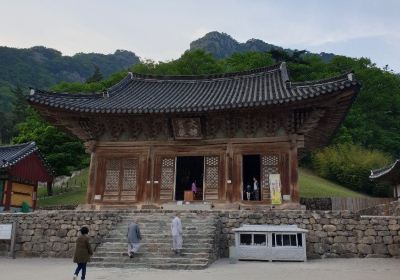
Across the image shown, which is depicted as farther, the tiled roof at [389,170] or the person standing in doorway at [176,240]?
the tiled roof at [389,170]

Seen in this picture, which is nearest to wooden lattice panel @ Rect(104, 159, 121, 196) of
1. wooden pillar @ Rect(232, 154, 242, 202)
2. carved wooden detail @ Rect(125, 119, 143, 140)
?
carved wooden detail @ Rect(125, 119, 143, 140)

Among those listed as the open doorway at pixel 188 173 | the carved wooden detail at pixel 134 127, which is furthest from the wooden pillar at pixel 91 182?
the open doorway at pixel 188 173

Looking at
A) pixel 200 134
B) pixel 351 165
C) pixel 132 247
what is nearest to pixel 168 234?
pixel 132 247

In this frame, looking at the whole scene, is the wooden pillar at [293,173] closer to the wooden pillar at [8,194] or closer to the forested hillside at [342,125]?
the wooden pillar at [8,194]

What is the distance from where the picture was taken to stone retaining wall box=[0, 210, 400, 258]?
1482 centimetres

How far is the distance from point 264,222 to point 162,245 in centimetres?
419

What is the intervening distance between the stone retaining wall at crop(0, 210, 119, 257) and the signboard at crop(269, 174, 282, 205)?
7219 millimetres

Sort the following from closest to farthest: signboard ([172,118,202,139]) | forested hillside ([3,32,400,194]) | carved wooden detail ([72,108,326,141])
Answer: carved wooden detail ([72,108,326,141])
signboard ([172,118,202,139])
forested hillside ([3,32,400,194])

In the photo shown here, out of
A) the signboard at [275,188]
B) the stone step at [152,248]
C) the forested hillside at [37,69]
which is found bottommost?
the stone step at [152,248]

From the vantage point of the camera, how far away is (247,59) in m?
61.5

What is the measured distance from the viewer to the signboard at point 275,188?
1844 cm

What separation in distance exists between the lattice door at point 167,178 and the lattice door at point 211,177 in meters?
1.72

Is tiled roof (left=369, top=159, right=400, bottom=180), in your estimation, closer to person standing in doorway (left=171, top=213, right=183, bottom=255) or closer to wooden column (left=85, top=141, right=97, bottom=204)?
person standing in doorway (left=171, top=213, right=183, bottom=255)

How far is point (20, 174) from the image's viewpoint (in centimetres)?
2908
